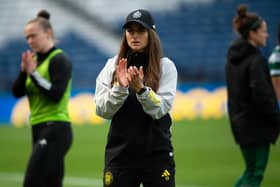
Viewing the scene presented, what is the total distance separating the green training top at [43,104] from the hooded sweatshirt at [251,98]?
1.82 meters

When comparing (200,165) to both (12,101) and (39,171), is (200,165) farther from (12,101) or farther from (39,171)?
(12,101)

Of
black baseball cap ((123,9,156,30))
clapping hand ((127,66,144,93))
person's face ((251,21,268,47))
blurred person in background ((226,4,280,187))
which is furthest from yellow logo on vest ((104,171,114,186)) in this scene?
person's face ((251,21,268,47))

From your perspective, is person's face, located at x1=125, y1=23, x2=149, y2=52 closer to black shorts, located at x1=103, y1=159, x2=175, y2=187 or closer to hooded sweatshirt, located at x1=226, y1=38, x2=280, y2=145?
black shorts, located at x1=103, y1=159, x2=175, y2=187

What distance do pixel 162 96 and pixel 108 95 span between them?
42cm

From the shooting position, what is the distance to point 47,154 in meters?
7.77

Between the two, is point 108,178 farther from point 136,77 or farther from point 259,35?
point 259,35

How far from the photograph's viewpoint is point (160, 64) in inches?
240

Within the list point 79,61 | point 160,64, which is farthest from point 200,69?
point 160,64

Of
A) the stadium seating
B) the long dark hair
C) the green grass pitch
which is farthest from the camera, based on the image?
the stadium seating

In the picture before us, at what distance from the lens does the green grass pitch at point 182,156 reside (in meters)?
12.0

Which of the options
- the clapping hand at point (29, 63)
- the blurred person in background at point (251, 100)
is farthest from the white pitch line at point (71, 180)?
the clapping hand at point (29, 63)

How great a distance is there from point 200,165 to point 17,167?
3.18 meters

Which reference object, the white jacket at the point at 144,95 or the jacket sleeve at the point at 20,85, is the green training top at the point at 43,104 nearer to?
the jacket sleeve at the point at 20,85

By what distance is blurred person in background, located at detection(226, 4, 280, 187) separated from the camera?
8312mm
